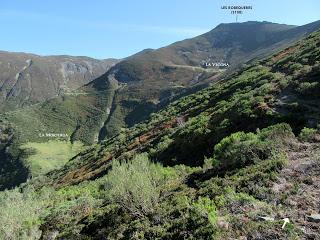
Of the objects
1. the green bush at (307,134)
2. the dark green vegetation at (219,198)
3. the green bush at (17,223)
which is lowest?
the green bush at (17,223)

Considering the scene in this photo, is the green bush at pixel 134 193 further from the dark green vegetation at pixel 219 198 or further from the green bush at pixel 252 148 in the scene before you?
the green bush at pixel 252 148

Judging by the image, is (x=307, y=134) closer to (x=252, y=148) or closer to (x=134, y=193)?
(x=252, y=148)

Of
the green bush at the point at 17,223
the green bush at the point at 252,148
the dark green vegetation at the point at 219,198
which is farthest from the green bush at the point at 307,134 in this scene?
the green bush at the point at 17,223

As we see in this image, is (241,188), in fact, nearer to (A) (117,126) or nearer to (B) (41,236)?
(B) (41,236)

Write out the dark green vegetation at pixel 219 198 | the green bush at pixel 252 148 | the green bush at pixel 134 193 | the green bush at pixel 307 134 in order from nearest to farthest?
the dark green vegetation at pixel 219 198 < the green bush at pixel 134 193 < the green bush at pixel 252 148 < the green bush at pixel 307 134

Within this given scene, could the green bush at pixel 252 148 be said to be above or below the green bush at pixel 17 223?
above

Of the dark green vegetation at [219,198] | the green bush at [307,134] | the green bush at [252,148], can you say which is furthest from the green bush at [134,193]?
the green bush at [307,134]

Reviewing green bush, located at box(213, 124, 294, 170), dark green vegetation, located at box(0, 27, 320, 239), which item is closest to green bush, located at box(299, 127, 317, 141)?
dark green vegetation, located at box(0, 27, 320, 239)

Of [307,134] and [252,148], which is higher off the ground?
[307,134]

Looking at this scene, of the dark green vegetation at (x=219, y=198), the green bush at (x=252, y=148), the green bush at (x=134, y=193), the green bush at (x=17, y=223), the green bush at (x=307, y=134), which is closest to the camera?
the dark green vegetation at (x=219, y=198)

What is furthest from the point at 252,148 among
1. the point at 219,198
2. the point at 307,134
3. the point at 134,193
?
the point at 134,193

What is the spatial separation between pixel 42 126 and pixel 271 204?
592 ft

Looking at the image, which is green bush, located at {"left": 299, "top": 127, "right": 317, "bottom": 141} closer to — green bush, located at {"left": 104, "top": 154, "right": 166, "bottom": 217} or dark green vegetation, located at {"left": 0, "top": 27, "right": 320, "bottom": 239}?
dark green vegetation, located at {"left": 0, "top": 27, "right": 320, "bottom": 239}

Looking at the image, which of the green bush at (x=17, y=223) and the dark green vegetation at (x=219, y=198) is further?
the green bush at (x=17, y=223)
